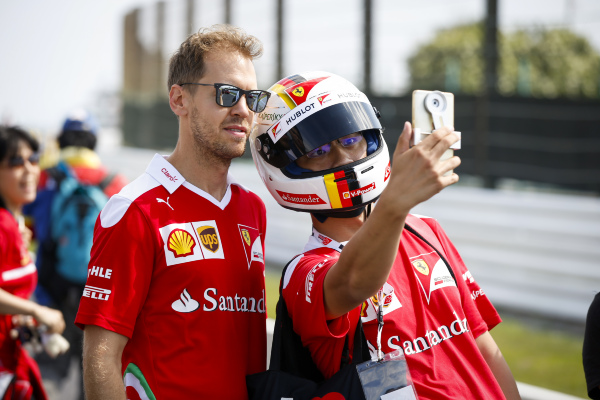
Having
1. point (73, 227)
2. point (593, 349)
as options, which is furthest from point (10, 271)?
point (593, 349)

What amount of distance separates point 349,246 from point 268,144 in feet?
3.08

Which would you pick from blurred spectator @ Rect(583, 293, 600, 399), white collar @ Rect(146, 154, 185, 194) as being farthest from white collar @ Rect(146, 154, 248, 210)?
blurred spectator @ Rect(583, 293, 600, 399)

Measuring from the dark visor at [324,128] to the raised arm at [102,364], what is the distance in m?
0.97

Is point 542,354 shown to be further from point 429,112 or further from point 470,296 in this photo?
point 429,112

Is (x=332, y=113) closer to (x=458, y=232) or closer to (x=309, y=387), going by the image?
(x=309, y=387)

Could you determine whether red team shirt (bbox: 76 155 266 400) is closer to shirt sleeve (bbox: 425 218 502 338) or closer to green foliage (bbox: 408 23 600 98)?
shirt sleeve (bbox: 425 218 502 338)

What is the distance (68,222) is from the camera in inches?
213

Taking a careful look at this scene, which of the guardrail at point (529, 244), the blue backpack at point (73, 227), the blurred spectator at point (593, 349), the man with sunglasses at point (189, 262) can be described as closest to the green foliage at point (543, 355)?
the guardrail at point (529, 244)

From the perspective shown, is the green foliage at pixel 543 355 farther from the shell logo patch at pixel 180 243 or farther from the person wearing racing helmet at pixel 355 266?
the shell logo patch at pixel 180 243

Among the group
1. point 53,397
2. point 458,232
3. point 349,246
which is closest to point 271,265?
point 458,232

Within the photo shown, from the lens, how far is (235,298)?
9.08 ft

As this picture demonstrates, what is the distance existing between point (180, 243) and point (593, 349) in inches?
66.9

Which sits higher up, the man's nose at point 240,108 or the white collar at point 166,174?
the man's nose at point 240,108

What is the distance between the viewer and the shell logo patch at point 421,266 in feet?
8.53
